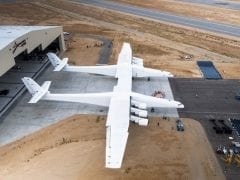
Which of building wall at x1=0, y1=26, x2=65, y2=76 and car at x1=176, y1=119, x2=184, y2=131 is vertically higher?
building wall at x1=0, y1=26, x2=65, y2=76

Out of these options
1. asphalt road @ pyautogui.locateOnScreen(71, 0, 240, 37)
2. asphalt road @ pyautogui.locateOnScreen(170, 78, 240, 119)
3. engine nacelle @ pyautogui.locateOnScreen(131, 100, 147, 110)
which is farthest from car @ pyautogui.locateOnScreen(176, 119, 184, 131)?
asphalt road @ pyautogui.locateOnScreen(71, 0, 240, 37)

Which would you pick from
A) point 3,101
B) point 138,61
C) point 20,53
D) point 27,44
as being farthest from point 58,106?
point 138,61

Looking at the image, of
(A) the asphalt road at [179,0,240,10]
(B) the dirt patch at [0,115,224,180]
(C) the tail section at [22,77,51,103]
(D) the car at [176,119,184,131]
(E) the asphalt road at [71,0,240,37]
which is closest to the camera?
(B) the dirt patch at [0,115,224,180]

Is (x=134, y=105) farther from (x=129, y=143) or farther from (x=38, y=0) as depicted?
(x=38, y=0)

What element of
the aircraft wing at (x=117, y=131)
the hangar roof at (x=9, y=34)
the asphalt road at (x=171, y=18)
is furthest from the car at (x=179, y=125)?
the asphalt road at (x=171, y=18)

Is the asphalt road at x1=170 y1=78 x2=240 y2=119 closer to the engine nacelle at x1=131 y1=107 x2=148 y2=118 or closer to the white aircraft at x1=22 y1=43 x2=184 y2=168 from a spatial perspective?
the white aircraft at x1=22 y1=43 x2=184 y2=168

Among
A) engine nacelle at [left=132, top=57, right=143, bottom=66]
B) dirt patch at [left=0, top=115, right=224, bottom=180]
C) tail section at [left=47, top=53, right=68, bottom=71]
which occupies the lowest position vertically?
dirt patch at [left=0, top=115, right=224, bottom=180]
